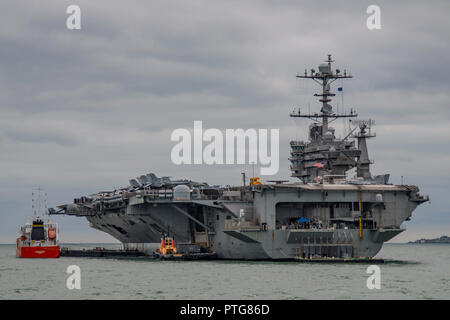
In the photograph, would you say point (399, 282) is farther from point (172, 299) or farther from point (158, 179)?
point (158, 179)

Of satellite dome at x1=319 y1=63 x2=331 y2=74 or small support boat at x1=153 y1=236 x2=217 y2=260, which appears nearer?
small support boat at x1=153 y1=236 x2=217 y2=260

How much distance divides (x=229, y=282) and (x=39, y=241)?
3362cm

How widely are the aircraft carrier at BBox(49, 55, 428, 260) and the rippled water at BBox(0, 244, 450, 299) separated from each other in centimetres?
250

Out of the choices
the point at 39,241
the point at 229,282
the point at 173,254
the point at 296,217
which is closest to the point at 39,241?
the point at 39,241

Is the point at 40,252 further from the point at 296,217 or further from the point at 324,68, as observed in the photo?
the point at 324,68

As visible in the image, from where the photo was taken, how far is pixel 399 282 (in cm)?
3769

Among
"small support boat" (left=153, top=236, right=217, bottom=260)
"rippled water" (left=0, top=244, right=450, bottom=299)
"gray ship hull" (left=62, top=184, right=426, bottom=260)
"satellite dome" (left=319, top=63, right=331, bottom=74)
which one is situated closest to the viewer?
"rippled water" (left=0, top=244, right=450, bottom=299)

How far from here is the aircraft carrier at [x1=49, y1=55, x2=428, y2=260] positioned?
50.0 meters

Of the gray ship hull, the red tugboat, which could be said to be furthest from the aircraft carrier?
the red tugboat

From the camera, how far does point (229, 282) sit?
122 feet

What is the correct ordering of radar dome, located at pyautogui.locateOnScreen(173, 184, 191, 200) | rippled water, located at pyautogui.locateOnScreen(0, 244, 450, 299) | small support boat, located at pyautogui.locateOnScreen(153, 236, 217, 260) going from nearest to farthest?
rippled water, located at pyautogui.locateOnScreen(0, 244, 450, 299), radar dome, located at pyautogui.locateOnScreen(173, 184, 191, 200), small support boat, located at pyautogui.locateOnScreen(153, 236, 217, 260)

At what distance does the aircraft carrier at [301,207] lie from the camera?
164ft

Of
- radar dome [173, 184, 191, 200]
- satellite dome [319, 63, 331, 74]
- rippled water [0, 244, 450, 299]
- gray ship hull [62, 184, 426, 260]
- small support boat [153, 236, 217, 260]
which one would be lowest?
A: rippled water [0, 244, 450, 299]

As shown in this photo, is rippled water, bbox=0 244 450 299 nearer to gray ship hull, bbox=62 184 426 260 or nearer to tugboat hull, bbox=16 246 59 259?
gray ship hull, bbox=62 184 426 260
